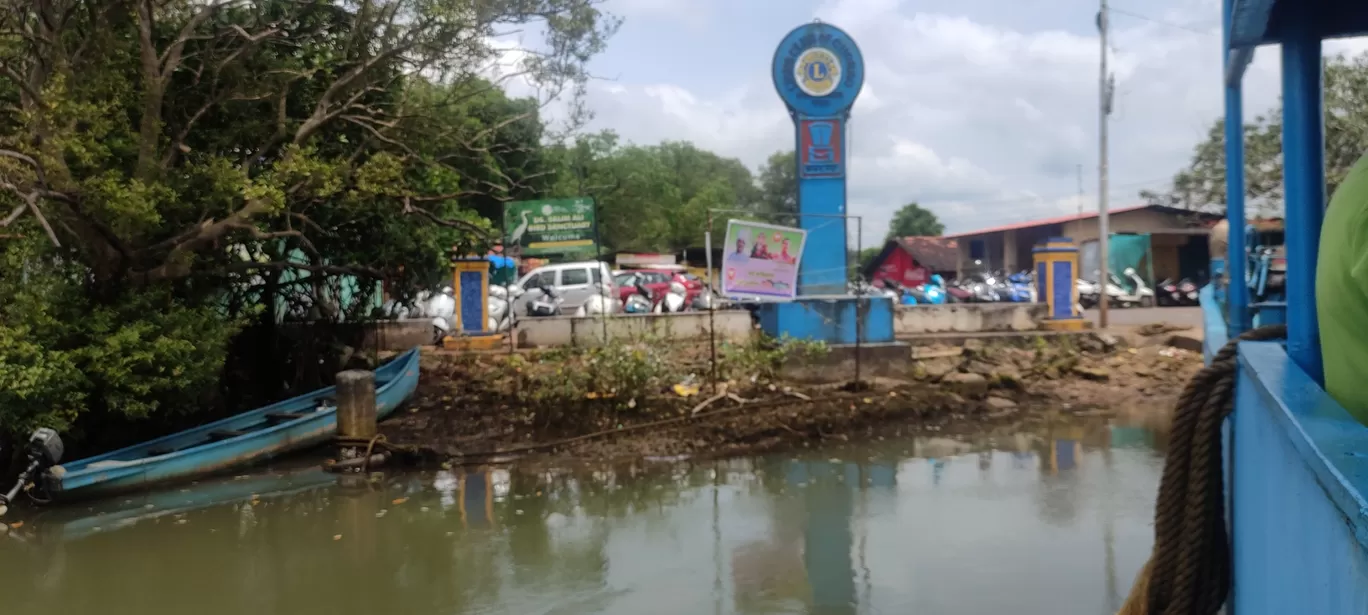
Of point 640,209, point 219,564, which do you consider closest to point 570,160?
point 640,209

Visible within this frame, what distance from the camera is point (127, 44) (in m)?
9.41

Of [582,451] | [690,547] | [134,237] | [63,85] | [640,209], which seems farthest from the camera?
[640,209]

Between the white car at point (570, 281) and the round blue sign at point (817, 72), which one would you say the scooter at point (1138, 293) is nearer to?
the white car at point (570, 281)

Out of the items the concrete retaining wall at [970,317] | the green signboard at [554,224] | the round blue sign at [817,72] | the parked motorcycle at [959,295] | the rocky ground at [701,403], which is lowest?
the rocky ground at [701,403]

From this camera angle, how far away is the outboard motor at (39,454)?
7.60 meters

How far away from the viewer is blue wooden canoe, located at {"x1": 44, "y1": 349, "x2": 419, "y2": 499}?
317 inches

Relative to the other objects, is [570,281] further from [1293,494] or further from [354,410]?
[1293,494]

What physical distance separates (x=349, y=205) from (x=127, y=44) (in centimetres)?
273

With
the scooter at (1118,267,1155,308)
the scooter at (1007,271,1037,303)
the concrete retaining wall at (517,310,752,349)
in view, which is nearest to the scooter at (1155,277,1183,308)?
the scooter at (1118,267,1155,308)

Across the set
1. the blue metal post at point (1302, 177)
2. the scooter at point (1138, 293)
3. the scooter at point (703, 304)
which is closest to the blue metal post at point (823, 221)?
the scooter at point (703, 304)

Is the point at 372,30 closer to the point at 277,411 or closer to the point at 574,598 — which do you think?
the point at 277,411

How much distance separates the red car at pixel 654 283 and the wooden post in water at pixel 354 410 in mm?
9855

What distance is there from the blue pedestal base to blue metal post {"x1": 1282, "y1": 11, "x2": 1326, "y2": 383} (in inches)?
399

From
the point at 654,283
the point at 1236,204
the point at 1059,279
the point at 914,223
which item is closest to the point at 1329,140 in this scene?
the point at 1059,279
